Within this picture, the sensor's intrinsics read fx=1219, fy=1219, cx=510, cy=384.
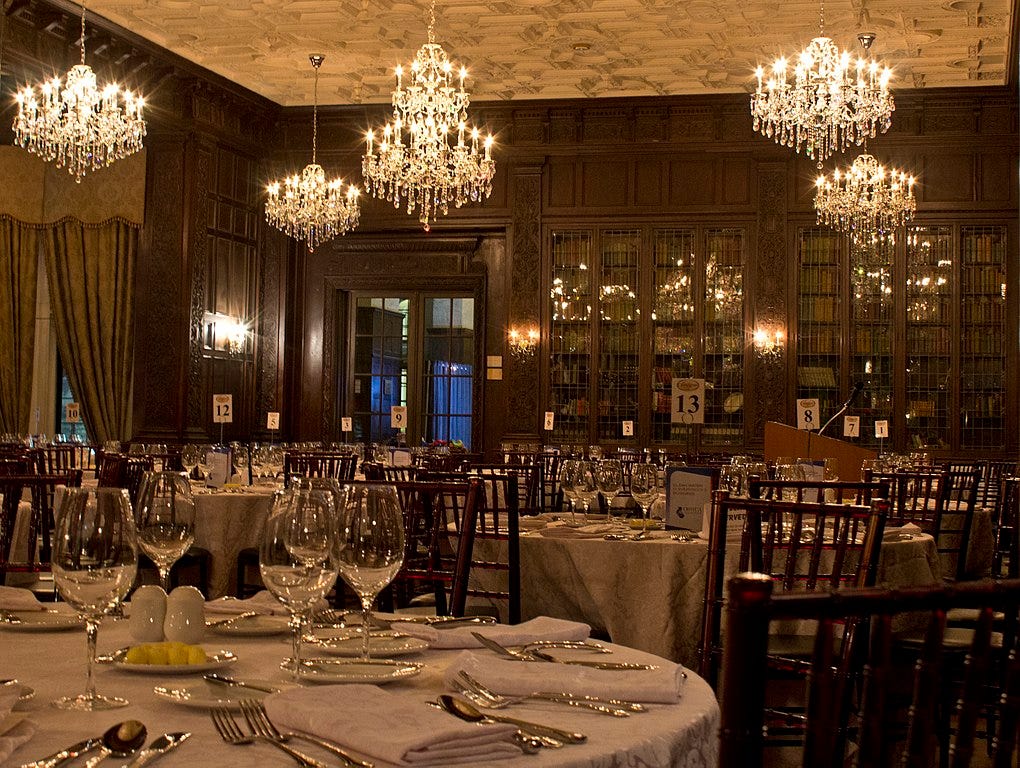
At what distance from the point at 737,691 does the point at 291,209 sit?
37.4 feet

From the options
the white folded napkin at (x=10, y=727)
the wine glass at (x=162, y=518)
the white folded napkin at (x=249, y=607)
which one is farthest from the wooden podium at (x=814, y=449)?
the white folded napkin at (x=10, y=727)

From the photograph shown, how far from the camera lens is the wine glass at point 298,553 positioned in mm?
1522

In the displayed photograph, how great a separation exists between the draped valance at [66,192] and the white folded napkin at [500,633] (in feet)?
37.8

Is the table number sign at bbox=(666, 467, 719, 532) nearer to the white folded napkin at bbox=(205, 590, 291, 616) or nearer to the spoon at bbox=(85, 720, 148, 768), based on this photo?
the white folded napkin at bbox=(205, 590, 291, 616)

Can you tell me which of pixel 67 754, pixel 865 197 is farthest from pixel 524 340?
pixel 67 754

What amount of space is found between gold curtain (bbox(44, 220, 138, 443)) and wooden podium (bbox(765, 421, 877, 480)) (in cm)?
773

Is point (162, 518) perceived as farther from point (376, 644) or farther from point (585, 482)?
point (585, 482)

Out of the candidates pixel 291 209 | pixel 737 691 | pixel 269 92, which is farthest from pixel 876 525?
pixel 269 92

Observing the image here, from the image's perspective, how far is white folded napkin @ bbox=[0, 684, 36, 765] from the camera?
1204mm

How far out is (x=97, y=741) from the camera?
123cm

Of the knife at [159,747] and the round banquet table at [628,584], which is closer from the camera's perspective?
the knife at [159,747]

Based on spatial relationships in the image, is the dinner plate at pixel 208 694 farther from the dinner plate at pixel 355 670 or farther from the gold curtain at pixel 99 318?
the gold curtain at pixel 99 318

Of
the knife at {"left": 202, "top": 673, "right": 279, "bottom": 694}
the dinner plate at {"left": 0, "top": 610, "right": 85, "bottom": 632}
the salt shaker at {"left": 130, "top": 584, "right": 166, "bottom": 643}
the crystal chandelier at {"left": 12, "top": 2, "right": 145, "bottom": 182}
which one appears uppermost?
the crystal chandelier at {"left": 12, "top": 2, "right": 145, "bottom": 182}

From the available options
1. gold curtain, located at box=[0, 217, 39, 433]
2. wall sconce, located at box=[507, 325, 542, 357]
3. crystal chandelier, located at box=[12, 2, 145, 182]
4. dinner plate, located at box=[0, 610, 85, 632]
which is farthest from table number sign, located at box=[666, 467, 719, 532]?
gold curtain, located at box=[0, 217, 39, 433]
